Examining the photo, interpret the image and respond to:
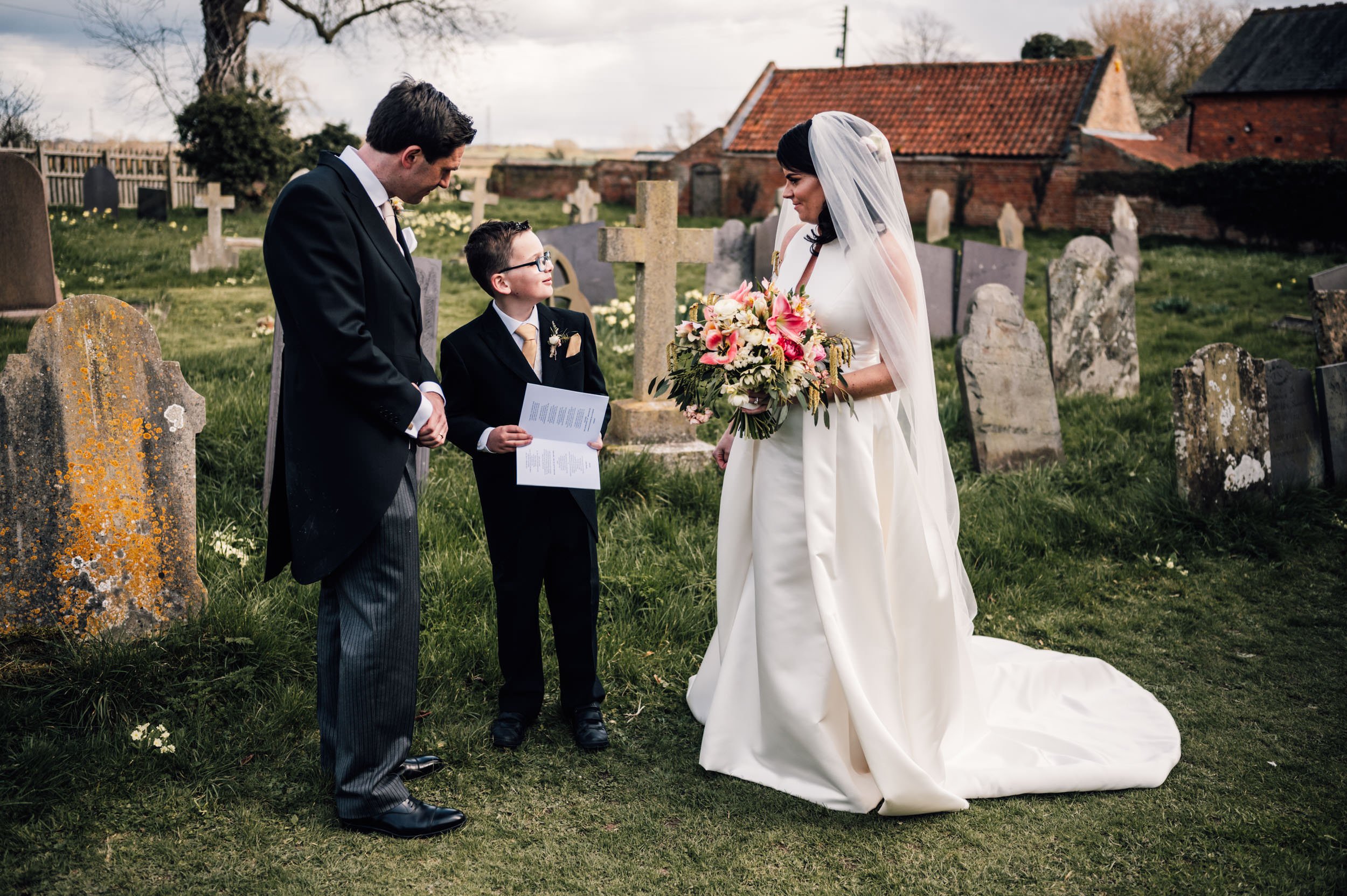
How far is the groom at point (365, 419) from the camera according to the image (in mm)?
2592

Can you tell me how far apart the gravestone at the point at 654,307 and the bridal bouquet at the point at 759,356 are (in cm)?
288

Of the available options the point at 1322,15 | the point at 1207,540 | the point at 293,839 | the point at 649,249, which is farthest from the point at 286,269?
the point at 1322,15

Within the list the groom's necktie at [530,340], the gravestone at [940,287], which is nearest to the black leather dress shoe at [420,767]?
the groom's necktie at [530,340]

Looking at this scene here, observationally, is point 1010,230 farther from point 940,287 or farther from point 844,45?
point 844,45

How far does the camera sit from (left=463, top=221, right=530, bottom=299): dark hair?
3.25 meters

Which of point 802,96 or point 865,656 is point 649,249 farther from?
point 802,96

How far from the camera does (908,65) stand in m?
28.4

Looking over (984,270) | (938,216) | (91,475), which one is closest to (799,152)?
(91,475)

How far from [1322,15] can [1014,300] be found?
31.6 metres

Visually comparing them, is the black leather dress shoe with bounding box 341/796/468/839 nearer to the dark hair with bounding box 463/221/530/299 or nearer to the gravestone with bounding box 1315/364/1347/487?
the dark hair with bounding box 463/221/530/299

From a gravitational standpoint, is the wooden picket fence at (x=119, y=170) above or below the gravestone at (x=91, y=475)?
above

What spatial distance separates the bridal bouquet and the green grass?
52.2 inches

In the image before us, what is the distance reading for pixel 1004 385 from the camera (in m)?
6.69

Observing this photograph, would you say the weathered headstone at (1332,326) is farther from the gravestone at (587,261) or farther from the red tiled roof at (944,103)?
the red tiled roof at (944,103)
